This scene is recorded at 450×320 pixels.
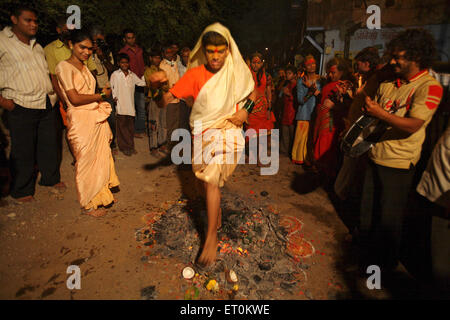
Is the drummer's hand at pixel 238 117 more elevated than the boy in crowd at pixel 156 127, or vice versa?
the drummer's hand at pixel 238 117

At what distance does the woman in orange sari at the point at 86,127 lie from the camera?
11.2 feet

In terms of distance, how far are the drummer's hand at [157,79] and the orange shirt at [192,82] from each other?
0.18 metres

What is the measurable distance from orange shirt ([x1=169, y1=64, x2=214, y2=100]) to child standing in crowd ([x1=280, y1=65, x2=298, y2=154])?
408 cm

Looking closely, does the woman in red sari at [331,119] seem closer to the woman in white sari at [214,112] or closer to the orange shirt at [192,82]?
the woman in white sari at [214,112]

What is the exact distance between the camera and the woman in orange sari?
343 cm

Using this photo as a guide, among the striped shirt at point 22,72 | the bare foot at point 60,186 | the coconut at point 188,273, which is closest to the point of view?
the coconut at point 188,273

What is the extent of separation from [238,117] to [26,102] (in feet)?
10.8

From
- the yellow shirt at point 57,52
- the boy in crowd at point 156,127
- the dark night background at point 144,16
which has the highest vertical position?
the dark night background at point 144,16

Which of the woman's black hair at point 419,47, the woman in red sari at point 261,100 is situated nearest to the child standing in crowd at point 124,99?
the woman in red sari at point 261,100

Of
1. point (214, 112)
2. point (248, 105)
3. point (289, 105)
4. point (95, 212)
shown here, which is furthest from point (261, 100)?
point (95, 212)

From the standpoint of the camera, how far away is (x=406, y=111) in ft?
8.48

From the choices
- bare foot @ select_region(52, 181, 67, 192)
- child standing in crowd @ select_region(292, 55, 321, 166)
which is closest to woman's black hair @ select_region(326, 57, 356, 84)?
child standing in crowd @ select_region(292, 55, 321, 166)
